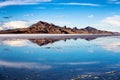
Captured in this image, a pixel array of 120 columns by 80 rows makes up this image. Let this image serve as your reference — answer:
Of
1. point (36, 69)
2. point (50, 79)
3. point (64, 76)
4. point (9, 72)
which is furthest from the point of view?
point (36, 69)

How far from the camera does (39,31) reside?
161625 millimetres

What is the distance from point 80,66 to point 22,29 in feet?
517

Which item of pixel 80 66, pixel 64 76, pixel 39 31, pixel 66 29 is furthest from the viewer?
pixel 66 29

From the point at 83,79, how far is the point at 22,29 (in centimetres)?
16167

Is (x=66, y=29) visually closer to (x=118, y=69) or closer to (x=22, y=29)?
(x=22, y=29)

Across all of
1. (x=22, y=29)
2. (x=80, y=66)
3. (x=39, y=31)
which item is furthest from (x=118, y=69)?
(x=22, y=29)

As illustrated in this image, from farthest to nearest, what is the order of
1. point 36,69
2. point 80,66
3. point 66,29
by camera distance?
point 66,29
point 80,66
point 36,69

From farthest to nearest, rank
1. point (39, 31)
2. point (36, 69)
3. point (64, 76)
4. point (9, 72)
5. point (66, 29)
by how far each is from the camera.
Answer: point (66, 29)
point (39, 31)
point (36, 69)
point (9, 72)
point (64, 76)

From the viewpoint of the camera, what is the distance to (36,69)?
1492cm

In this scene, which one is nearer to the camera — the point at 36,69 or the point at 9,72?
the point at 9,72

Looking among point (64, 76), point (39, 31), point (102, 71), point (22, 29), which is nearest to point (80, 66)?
point (102, 71)

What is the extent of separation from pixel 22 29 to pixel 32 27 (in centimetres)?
651

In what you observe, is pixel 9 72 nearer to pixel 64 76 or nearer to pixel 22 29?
pixel 64 76

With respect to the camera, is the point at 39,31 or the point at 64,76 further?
the point at 39,31
